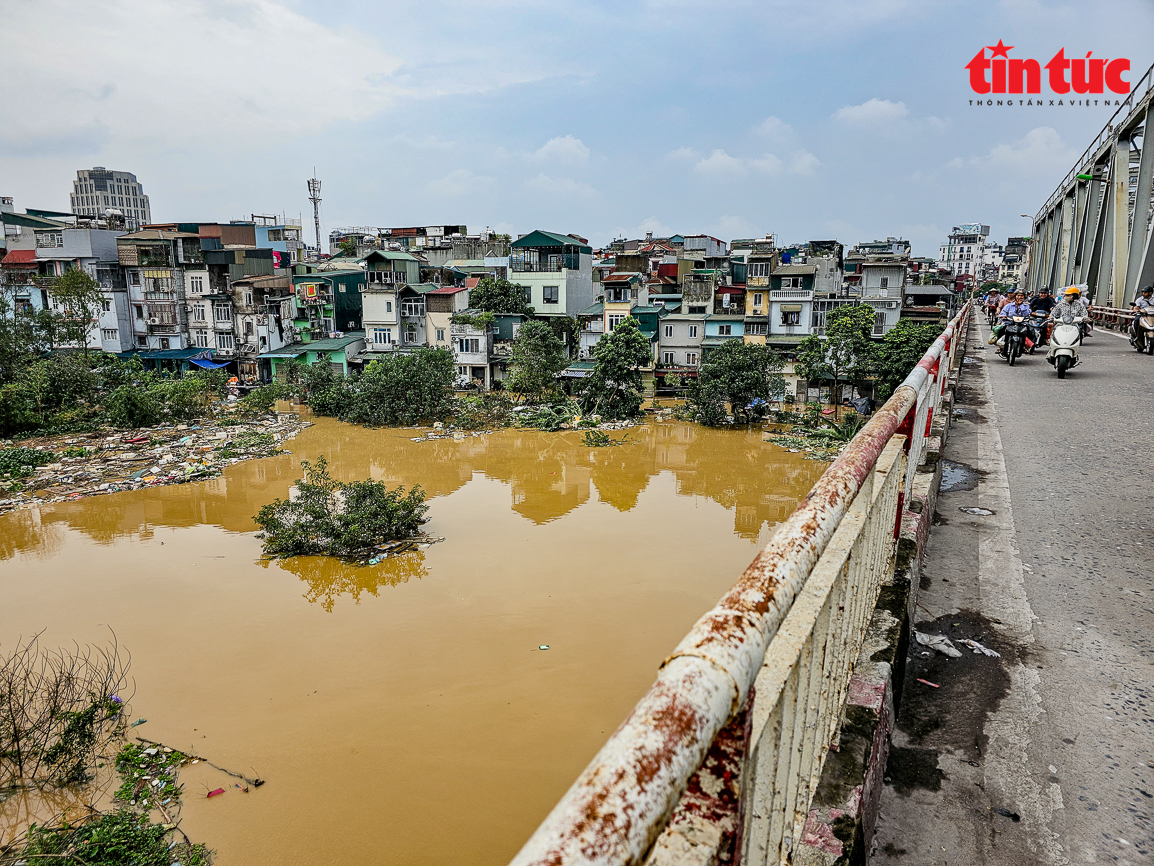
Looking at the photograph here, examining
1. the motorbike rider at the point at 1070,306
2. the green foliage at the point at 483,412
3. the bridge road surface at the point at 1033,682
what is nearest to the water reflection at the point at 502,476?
the green foliage at the point at 483,412

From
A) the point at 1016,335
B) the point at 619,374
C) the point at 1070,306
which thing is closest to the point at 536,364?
the point at 619,374

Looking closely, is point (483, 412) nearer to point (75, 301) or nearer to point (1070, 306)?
point (1070, 306)

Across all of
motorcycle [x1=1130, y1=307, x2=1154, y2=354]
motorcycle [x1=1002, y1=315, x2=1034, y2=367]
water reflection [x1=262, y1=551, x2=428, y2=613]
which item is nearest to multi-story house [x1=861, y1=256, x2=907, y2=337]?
motorcycle [x1=1130, y1=307, x2=1154, y2=354]

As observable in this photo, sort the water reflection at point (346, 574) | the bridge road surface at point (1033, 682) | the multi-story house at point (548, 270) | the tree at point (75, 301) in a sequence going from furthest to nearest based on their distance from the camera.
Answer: the multi-story house at point (548, 270), the tree at point (75, 301), the water reflection at point (346, 574), the bridge road surface at point (1033, 682)

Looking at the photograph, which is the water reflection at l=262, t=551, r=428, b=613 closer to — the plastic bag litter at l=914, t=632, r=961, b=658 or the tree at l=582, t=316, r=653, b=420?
the plastic bag litter at l=914, t=632, r=961, b=658

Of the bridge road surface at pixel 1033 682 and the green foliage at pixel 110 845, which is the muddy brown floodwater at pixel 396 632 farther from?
the bridge road surface at pixel 1033 682

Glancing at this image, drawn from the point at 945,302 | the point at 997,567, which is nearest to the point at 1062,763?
the point at 997,567
